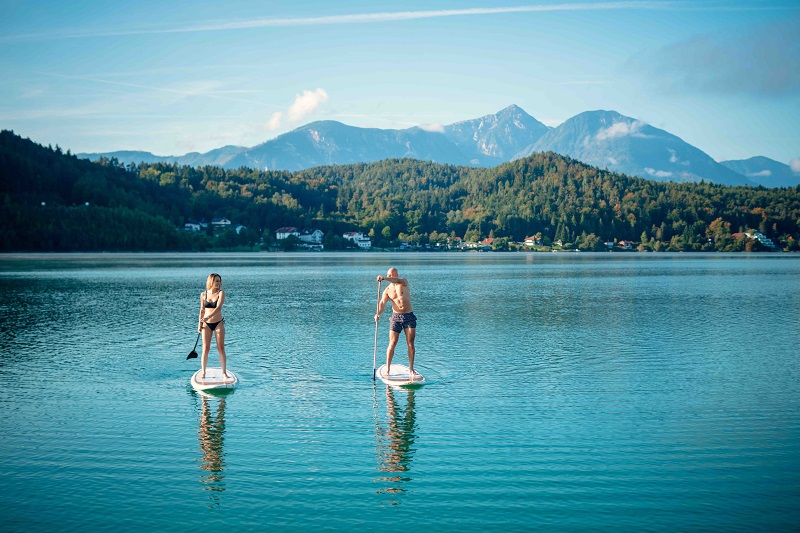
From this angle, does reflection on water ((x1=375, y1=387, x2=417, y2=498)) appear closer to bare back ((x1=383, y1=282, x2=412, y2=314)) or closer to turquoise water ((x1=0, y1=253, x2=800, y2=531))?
turquoise water ((x1=0, y1=253, x2=800, y2=531))

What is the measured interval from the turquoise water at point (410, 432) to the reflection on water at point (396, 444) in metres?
0.06

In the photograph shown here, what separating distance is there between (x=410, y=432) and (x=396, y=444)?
914mm

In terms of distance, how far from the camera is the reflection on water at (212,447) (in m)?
12.0

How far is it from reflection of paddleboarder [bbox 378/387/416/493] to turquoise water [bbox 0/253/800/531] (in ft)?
0.21

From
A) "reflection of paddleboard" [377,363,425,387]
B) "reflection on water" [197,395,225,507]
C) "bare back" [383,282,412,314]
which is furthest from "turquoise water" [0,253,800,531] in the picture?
"bare back" [383,282,412,314]

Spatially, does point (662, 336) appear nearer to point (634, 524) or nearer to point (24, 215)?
point (634, 524)

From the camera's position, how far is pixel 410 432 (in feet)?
50.0

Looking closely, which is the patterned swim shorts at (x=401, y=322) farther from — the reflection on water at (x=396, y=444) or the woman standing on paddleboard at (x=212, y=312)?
the woman standing on paddleboard at (x=212, y=312)

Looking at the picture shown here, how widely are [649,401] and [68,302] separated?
42.4 m

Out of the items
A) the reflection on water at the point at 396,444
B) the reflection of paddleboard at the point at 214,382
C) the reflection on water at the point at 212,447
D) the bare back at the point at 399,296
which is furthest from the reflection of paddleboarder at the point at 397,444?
the reflection of paddleboard at the point at 214,382

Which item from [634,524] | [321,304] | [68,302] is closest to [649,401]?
[634,524]

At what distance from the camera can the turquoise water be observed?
11.0m

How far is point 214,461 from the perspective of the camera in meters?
13.3

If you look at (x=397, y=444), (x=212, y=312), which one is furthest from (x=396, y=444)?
(x=212, y=312)
